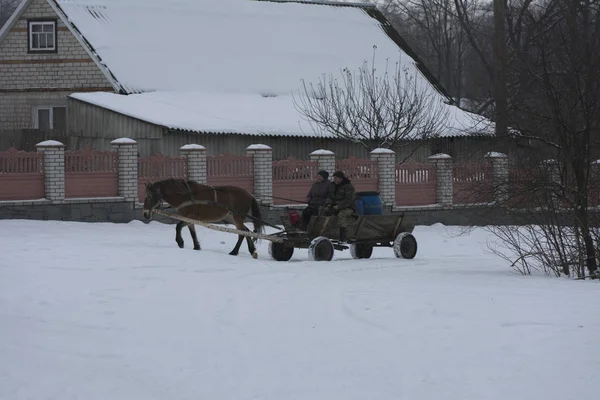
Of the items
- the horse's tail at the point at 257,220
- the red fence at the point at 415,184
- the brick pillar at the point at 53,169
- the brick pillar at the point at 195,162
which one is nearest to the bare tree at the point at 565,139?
the horse's tail at the point at 257,220

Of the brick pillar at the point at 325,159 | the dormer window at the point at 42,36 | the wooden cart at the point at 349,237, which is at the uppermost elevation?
the dormer window at the point at 42,36

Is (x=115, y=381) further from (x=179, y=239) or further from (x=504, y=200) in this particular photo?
(x=179, y=239)

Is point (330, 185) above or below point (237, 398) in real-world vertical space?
above

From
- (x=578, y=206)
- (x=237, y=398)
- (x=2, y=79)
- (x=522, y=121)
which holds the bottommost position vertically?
(x=237, y=398)

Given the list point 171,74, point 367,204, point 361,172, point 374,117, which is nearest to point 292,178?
point 361,172

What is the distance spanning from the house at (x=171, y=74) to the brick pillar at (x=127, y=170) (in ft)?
18.9

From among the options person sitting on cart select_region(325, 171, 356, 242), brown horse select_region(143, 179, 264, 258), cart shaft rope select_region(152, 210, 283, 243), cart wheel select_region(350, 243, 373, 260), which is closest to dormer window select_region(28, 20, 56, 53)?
brown horse select_region(143, 179, 264, 258)

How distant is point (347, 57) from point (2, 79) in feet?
39.2

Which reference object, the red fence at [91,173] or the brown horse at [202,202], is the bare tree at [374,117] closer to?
the red fence at [91,173]

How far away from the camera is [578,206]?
1683 centimetres

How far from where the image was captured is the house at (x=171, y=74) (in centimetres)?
3500

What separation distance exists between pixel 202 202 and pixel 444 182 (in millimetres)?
11556

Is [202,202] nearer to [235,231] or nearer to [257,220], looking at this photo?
[257,220]

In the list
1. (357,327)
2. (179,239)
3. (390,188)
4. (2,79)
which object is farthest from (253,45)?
(357,327)
